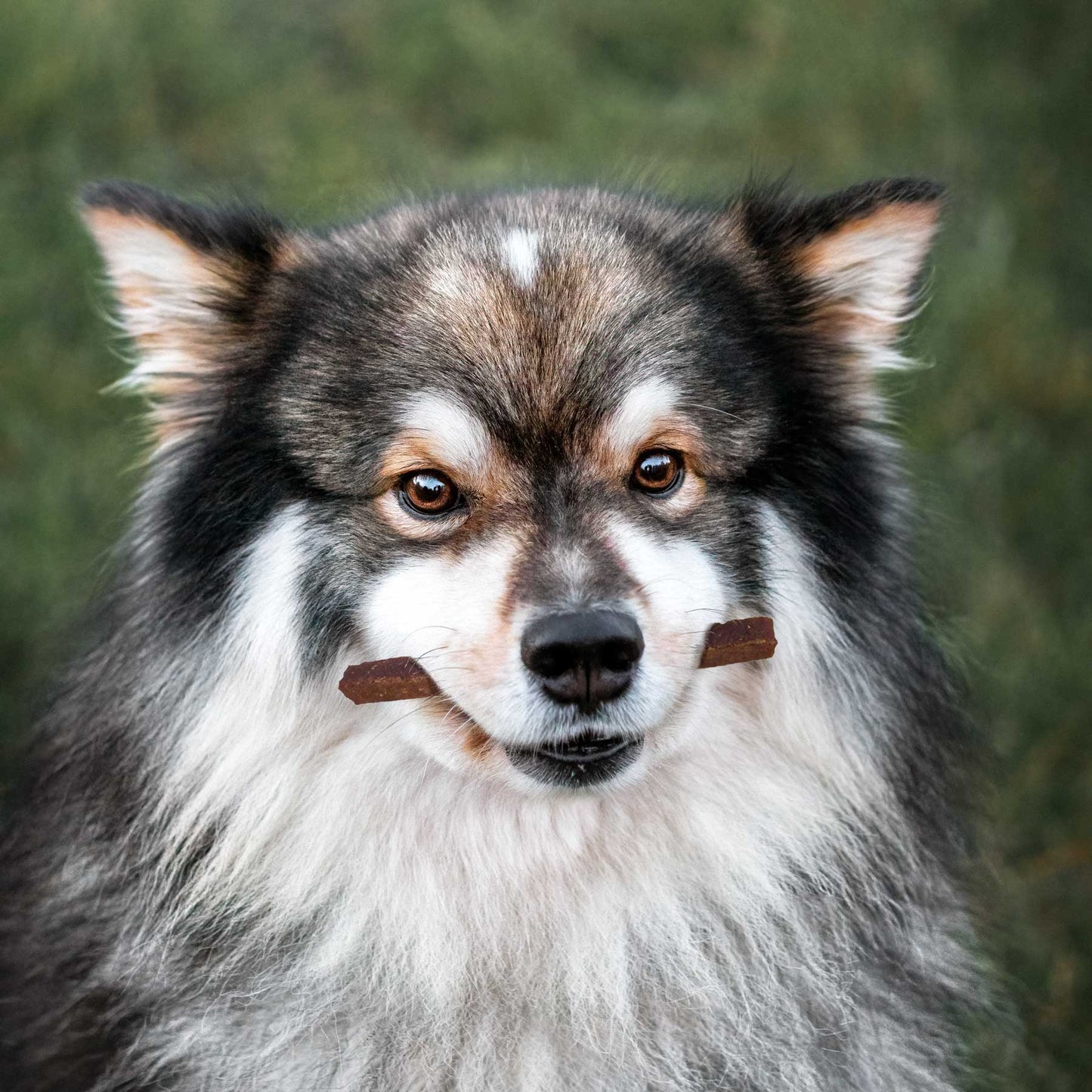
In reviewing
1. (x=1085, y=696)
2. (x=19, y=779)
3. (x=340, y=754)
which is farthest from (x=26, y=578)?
(x=1085, y=696)

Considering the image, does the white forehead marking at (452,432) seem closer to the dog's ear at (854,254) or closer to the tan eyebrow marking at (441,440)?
the tan eyebrow marking at (441,440)

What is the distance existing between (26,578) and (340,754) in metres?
2.98

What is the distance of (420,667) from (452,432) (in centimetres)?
49

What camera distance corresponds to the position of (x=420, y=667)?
2869 mm

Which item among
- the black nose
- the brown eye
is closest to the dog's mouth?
the black nose

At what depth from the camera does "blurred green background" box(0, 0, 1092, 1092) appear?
17.3 feet

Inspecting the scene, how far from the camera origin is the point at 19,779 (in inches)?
148

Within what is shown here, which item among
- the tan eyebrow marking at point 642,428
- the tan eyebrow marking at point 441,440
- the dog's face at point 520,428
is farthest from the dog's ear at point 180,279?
the tan eyebrow marking at point 642,428

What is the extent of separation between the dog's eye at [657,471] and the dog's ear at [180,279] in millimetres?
984

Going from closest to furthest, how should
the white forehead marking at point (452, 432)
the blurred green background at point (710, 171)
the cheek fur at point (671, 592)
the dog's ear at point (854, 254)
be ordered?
the cheek fur at point (671, 592) → the white forehead marking at point (452, 432) → the dog's ear at point (854, 254) → the blurred green background at point (710, 171)

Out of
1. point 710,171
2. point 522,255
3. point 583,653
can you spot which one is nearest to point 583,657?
point 583,653

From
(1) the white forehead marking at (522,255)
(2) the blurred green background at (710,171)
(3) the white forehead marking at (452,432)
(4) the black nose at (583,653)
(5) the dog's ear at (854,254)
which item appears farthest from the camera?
(2) the blurred green background at (710,171)

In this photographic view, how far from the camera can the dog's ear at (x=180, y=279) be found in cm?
313

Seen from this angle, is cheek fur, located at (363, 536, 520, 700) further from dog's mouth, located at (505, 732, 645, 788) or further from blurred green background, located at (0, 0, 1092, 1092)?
blurred green background, located at (0, 0, 1092, 1092)
